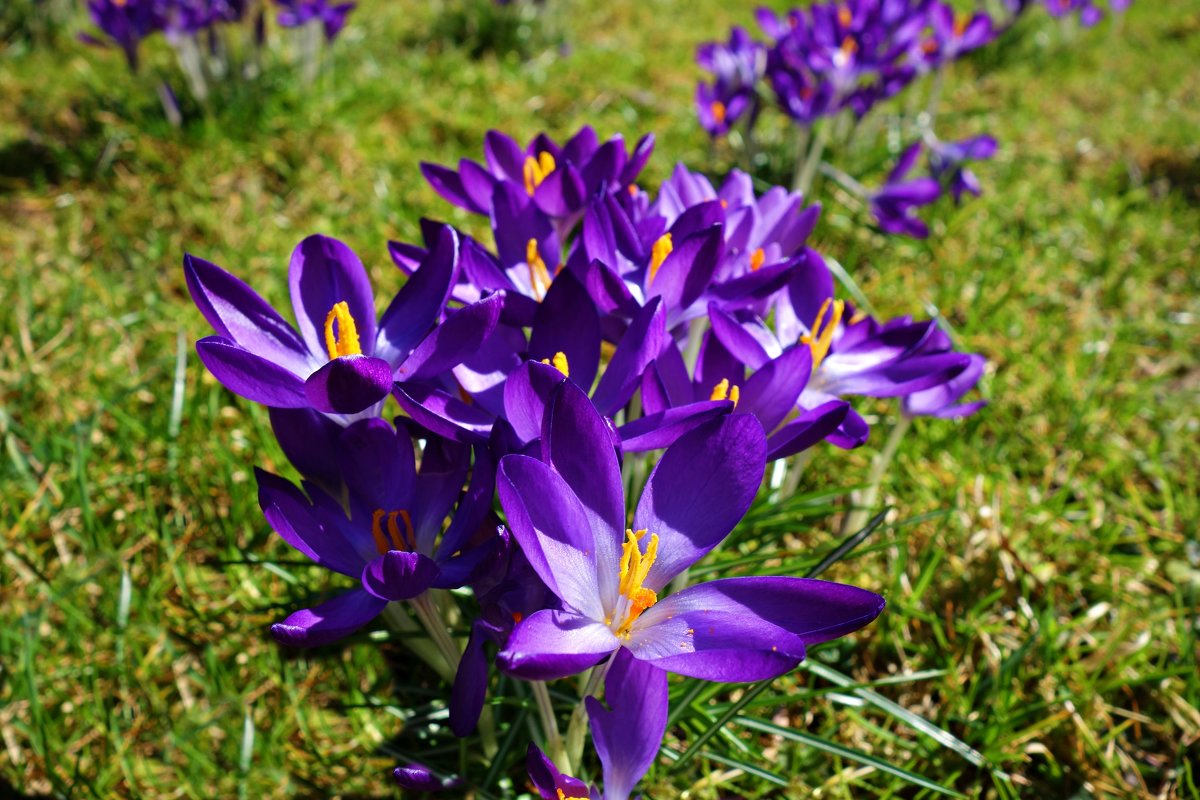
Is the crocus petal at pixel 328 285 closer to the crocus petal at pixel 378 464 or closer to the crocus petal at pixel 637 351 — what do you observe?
the crocus petal at pixel 378 464

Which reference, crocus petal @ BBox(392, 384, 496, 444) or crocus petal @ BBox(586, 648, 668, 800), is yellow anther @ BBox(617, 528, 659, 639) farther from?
crocus petal @ BBox(392, 384, 496, 444)

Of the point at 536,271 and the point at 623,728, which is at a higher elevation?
the point at 536,271

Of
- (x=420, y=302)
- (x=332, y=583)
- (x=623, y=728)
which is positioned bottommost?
(x=332, y=583)

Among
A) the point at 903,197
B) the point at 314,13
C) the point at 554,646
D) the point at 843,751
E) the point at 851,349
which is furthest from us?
the point at 314,13

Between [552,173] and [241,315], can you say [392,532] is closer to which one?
[241,315]

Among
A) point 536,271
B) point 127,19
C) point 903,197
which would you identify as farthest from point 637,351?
point 127,19

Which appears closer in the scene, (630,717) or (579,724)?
(630,717)

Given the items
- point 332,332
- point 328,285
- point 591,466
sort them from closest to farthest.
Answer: point 591,466, point 332,332, point 328,285

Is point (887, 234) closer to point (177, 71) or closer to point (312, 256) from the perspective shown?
point (312, 256)
